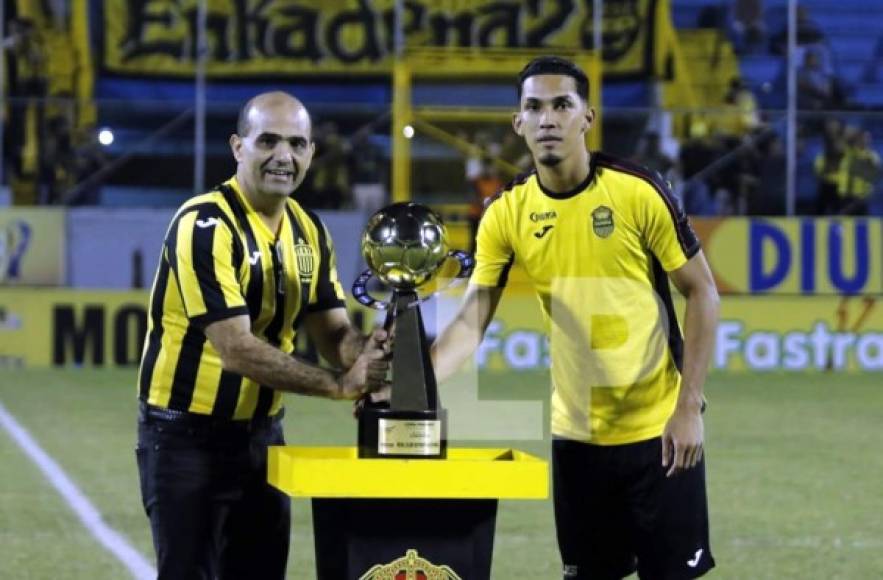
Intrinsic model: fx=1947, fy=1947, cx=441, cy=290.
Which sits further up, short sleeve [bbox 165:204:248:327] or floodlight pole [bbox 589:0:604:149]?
floodlight pole [bbox 589:0:604:149]

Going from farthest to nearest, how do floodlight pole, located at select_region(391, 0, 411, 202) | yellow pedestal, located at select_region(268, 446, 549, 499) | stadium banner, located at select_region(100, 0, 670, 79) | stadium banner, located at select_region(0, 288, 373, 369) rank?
stadium banner, located at select_region(100, 0, 670, 79) < floodlight pole, located at select_region(391, 0, 411, 202) < stadium banner, located at select_region(0, 288, 373, 369) < yellow pedestal, located at select_region(268, 446, 549, 499)

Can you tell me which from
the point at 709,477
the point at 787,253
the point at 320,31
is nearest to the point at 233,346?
the point at 709,477

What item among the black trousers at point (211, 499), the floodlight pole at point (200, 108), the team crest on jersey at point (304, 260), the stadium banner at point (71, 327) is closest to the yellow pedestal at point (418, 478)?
the black trousers at point (211, 499)

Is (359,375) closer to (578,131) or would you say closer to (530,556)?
(578,131)

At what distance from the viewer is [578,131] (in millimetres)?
5285

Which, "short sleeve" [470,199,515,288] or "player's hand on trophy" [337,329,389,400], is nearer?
"player's hand on trophy" [337,329,389,400]

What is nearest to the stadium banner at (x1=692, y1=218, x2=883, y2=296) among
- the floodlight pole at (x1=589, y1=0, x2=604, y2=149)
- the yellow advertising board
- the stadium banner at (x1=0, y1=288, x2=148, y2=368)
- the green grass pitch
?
the yellow advertising board

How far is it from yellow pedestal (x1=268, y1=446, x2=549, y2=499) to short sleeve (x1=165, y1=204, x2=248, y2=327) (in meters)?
0.70

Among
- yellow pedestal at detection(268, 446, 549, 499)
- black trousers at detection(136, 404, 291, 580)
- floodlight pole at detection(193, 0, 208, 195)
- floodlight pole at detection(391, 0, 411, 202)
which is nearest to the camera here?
yellow pedestal at detection(268, 446, 549, 499)

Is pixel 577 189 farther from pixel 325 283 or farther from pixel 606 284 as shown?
pixel 325 283

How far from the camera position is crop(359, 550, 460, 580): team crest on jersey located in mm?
4469

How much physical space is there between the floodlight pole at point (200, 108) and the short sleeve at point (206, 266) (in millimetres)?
14411

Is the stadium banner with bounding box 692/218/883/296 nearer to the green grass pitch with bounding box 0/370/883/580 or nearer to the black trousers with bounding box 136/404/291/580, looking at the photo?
the green grass pitch with bounding box 0/370/883/580

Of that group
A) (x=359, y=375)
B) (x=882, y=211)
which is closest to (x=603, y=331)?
(x=359, y=375)
